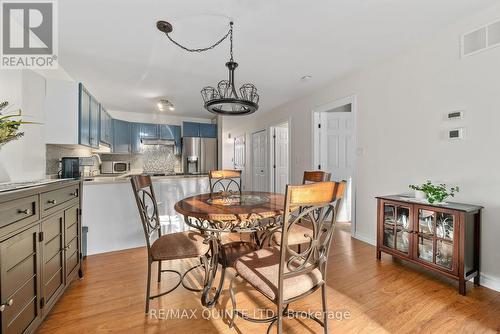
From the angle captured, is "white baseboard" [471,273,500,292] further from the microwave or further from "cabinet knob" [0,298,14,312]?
the microwave

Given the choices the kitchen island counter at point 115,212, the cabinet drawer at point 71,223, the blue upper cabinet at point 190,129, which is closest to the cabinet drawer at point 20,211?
the cabinet drawer at point 71,223

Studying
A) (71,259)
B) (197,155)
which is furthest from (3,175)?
(197,155)

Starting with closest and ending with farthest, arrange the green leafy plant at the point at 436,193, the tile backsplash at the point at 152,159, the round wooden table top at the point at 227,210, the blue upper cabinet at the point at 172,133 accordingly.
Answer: the round wooden table top at the point at 227,210 < the green leafy plant at the point at 436,193 < the tile backsplash at the point at 152,159 < the blue upper cabinet at the point at 172,133

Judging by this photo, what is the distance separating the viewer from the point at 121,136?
5199mm

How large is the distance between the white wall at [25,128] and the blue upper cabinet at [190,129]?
342 cm

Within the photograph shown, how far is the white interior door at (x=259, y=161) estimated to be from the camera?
563cm

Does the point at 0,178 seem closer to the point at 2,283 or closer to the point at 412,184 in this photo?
the point at 2,283

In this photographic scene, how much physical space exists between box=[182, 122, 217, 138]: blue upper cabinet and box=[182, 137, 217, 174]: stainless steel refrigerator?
0.14 metres

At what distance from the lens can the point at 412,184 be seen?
99.7 inches

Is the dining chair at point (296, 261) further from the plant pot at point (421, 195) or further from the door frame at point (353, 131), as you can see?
the door frame at point (353, 131)

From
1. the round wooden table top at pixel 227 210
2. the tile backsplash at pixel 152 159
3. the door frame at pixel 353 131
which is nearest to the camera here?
the round wooden table top at pixel 227 210

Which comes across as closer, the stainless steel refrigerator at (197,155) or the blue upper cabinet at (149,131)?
the blue upper cabinet at (149,131)

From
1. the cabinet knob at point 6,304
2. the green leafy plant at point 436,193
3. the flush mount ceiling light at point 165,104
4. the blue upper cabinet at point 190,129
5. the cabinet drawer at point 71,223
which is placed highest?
the flush mount ceiling light at point 165,104

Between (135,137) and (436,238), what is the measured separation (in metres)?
5.79
